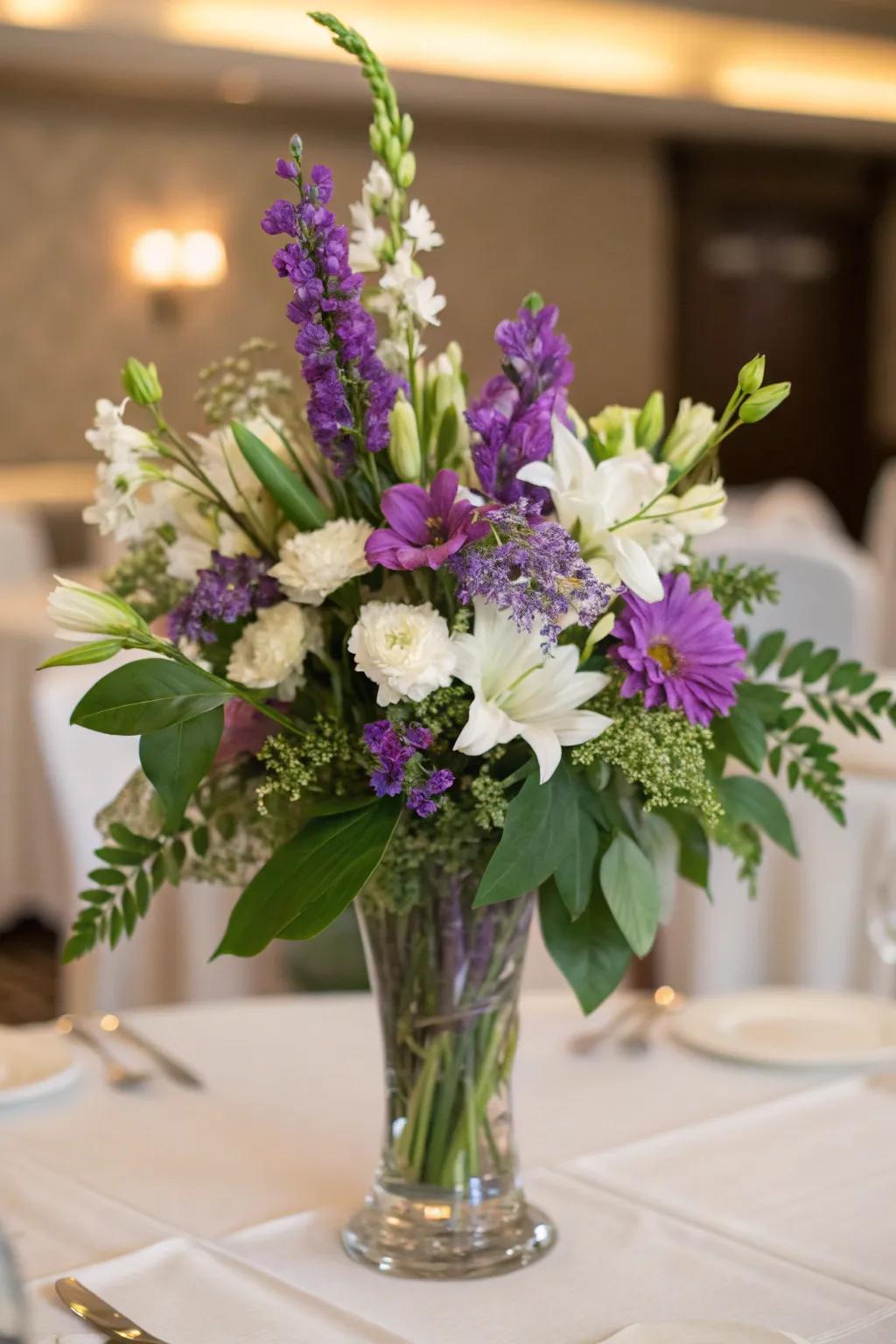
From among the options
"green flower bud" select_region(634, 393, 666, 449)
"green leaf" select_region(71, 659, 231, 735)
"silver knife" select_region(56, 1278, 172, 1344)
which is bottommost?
"silver knife" select_region(56, 1278, 172, 1344)

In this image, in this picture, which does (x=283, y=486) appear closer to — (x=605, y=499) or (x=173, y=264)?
(x=605, y=499)

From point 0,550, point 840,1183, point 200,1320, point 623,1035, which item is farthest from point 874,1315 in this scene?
point 0,550

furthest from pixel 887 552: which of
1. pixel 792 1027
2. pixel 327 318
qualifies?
pixel 327 318

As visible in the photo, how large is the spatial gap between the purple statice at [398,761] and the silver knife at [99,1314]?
0.33 metres

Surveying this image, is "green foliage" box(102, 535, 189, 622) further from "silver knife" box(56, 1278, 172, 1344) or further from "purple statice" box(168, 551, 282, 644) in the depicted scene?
"silver knife" box(56, 1278, 172, 1344)

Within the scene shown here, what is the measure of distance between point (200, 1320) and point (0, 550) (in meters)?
4.45

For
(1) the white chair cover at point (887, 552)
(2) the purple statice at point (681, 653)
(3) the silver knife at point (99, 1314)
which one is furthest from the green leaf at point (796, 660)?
(1) the white chair cover at point (887, 552)

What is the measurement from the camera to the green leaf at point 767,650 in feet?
3.60

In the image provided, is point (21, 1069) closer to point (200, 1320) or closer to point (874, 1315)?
point (200, 1320)

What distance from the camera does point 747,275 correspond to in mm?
9703

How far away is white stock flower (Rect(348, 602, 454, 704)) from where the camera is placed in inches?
34.3

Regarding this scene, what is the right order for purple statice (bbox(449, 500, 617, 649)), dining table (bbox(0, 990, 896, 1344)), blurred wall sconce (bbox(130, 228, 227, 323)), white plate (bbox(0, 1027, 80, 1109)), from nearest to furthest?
1. purple statice (bbox(449, 500, 617, 649))
2. dining table (bbox(0, 990, 896, 1344))
3. white plate (bbox(0, 1027, 80, 1109))
4. blurred wall sconce (bbox(130, 228, 227, 323))

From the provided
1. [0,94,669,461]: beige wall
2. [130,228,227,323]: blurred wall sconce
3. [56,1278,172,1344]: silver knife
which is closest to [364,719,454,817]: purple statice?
[56,1278,172,1344]: silver knife

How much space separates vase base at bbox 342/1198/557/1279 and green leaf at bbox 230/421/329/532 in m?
0.42
